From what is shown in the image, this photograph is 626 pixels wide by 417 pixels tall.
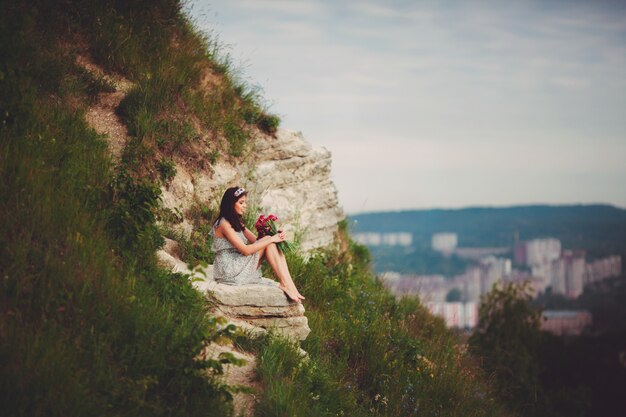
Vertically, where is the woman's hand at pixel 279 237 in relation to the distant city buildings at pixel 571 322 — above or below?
above

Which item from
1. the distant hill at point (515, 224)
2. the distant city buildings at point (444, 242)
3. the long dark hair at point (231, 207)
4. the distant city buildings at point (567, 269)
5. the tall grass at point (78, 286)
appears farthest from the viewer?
the distant city buildings at point (444, 242)

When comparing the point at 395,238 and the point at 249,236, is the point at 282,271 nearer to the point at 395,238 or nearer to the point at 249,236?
the point at 249,236

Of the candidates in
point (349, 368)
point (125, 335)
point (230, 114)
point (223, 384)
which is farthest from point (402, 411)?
point (230, 114)

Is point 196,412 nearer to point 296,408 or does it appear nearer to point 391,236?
point 296,408

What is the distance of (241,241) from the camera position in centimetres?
872

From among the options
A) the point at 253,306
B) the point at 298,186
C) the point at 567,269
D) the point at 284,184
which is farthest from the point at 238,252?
the point at 567,269

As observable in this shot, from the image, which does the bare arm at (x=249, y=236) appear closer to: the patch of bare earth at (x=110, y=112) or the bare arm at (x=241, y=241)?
the bare arm at (x=241, y=241)

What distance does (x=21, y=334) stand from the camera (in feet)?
19.2

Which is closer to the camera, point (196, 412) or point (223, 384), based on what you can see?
point (196, 412)

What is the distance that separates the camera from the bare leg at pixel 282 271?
838 cm

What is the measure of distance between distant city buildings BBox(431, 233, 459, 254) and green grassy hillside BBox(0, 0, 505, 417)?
110518 mm

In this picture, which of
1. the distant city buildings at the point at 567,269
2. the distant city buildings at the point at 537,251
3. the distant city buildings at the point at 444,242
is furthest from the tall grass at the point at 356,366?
the distant city buildings at the point at 444,242

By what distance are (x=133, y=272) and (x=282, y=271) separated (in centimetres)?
198

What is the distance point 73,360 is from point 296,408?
2.32 m
